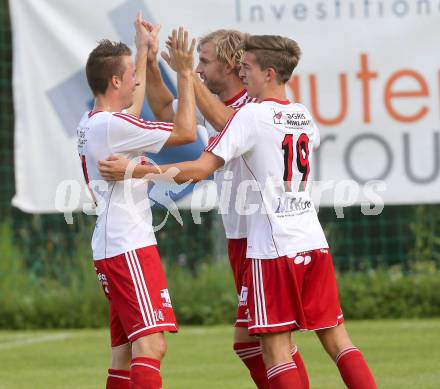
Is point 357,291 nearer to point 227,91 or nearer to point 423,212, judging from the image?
point 423,212

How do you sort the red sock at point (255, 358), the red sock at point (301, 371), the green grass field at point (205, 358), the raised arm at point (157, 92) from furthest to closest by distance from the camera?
the green grass field at point (205, 358), the red sock at point (255, 358), the raised arm at point (157, 92), the red sock at point (301, 371)

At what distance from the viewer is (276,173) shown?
4992 millimetres

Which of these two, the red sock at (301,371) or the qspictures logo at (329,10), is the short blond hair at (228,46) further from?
the qspictures logo at (329,10)

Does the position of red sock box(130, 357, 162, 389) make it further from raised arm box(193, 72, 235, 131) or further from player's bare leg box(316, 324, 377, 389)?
raised arm box(193, 72, 235, 131)

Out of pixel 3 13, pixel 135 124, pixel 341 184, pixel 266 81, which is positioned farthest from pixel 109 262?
pixel 3 13

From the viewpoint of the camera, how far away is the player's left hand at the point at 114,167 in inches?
196

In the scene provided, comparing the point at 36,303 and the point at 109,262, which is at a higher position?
the point at 109,262

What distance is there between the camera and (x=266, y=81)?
5.05 metres

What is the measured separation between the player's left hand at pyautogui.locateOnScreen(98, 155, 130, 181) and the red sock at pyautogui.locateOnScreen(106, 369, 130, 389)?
958mm

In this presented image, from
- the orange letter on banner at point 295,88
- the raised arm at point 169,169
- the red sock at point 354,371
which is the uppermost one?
the raised arm at point 169,169

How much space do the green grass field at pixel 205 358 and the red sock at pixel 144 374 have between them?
4.90 feet

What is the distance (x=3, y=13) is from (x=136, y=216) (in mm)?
6013

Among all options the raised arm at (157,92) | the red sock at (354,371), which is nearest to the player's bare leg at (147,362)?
the red sock at (354,371)

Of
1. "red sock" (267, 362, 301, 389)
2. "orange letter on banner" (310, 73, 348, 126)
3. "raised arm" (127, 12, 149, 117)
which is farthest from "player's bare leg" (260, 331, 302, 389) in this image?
"orange letter on banner" (310, 73, 348, 126)
